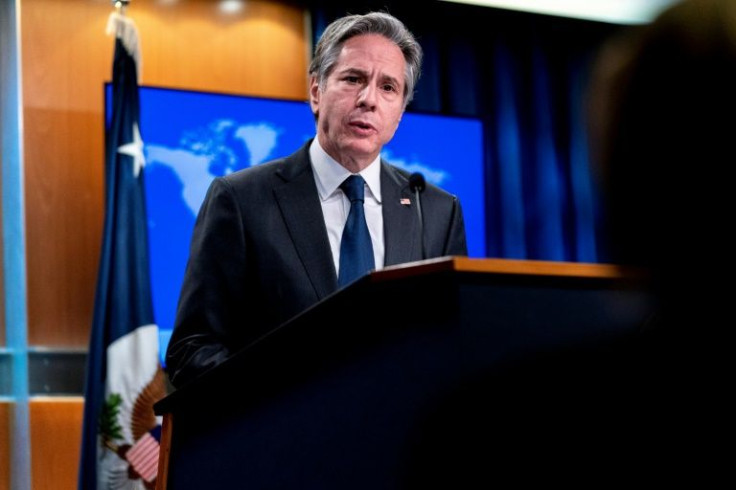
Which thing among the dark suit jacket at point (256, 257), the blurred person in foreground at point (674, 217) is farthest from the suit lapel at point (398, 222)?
the blurred person in foreground at point (674, 217)

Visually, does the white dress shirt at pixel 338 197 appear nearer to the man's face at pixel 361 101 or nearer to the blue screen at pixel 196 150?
the man's face at pixel 361 101

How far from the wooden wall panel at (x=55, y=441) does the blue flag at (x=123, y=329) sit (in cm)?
39

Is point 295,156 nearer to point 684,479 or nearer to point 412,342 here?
point 412,342

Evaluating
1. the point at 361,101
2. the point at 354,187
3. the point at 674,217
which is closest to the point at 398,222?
the point at 354,187

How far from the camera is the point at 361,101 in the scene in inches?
114

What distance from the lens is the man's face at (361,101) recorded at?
2.85 metres

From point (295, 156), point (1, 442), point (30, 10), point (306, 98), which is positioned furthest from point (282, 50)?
point (295, 156)

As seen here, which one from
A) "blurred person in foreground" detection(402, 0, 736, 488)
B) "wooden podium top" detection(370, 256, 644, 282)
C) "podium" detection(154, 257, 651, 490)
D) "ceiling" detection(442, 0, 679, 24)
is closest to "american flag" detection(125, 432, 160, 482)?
"podium" detection(154, 257, 651, 490)

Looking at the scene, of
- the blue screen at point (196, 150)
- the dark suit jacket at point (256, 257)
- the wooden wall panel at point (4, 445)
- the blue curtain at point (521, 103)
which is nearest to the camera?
the dark suit jacket at point (256, 257)

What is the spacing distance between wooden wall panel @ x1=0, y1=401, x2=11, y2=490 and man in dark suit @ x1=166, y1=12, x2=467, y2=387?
8.34 feet

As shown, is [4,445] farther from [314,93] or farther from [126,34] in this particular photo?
[314,93]

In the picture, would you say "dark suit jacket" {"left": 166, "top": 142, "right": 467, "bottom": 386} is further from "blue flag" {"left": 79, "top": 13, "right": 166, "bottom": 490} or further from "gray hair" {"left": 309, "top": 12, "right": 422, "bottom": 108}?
"blue flag" {"left": 79, "top": 13, "right": 166, "bottom": 490}

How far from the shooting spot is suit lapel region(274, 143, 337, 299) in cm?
252

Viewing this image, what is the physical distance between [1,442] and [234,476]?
320cm
